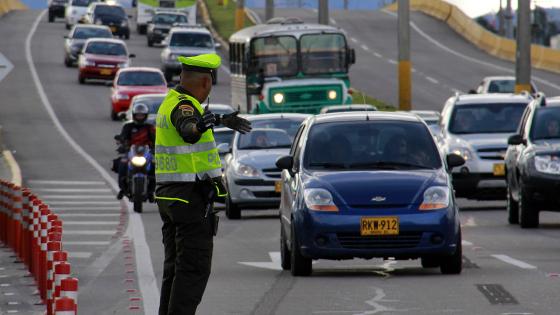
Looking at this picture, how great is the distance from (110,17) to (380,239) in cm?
6727

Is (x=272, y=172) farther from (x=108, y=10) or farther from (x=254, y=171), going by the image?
(x=108, y=10)

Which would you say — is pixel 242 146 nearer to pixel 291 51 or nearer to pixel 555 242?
pixel 555 242

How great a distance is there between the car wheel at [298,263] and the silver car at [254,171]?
9259mm

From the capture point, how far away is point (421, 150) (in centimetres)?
1673

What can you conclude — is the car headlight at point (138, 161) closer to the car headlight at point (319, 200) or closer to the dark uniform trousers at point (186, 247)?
the car headlight at point (319, 200)

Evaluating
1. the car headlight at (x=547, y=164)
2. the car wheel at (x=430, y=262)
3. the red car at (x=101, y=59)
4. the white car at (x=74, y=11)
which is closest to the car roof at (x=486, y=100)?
the car headlight at (x=547, y=164)

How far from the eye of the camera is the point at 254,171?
25672 millimetres

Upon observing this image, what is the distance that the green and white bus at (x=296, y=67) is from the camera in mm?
39719

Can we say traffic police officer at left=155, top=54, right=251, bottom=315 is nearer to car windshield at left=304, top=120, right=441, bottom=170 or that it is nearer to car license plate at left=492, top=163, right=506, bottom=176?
car windshield at left=304, top=120, right=441, bottom=170

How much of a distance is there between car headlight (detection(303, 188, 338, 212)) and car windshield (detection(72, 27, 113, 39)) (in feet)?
174

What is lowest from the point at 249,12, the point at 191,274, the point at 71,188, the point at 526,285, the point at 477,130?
the point at 249,12

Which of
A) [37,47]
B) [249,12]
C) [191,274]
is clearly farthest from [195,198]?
[249,12]

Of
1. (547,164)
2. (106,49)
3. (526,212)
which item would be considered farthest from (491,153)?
(106,49)

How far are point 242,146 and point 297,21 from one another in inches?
582
